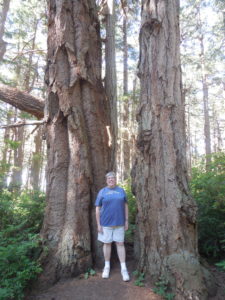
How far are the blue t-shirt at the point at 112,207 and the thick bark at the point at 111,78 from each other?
1049 millimetres

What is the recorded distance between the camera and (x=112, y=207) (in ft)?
14.0

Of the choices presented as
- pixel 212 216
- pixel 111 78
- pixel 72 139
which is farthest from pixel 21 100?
pixel 212 216

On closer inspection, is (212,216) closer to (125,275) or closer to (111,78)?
(125,275)

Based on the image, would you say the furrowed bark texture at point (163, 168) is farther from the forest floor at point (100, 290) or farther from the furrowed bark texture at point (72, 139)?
the furrowed bark texture at point (72, 139)

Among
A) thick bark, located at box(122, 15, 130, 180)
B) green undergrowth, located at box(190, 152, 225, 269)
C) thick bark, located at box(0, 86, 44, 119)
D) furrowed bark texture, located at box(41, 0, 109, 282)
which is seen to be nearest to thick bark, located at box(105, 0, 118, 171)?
furrowed bark texture, located at box(41, 0, 109, 282)

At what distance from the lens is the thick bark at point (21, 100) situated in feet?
19.2

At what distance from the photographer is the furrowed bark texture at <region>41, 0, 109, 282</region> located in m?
4.38

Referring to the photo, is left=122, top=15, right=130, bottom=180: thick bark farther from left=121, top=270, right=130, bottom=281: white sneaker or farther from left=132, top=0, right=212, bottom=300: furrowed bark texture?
left=121, top=270, right=130, bottom=281: white sneaker

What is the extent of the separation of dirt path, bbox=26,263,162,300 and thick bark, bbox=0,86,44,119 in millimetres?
4000

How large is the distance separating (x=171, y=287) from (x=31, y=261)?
2.45 metres

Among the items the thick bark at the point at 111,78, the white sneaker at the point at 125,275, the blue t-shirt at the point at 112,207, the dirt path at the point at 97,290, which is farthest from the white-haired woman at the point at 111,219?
the thick bark at the point at 111,78

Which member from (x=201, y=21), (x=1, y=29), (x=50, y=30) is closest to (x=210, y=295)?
(x=50, y=30)

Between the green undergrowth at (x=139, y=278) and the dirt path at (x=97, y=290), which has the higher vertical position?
the green undergrowth at (x=139, y=278)

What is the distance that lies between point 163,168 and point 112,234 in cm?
151
